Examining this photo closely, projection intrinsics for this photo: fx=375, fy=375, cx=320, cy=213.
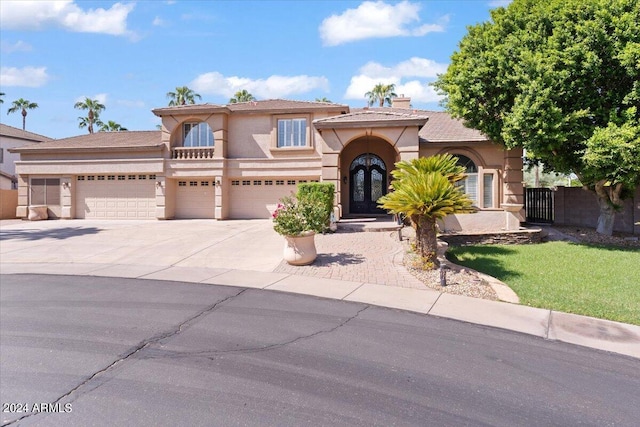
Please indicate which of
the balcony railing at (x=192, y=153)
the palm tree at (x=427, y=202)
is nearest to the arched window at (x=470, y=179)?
the palm tree at (x=427, y=202)

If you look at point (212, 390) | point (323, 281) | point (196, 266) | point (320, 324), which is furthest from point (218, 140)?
point (212, 390)

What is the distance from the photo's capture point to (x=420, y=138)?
61.8ft

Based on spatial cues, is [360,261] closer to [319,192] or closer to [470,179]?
[319,192]

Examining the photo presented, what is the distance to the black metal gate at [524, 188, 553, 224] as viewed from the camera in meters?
20.4

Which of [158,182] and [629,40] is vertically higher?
[629,40]

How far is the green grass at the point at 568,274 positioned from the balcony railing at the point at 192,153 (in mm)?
14800

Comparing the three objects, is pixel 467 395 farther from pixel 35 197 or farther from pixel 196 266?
pixel 35 197

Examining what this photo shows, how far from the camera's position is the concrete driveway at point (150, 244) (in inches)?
451

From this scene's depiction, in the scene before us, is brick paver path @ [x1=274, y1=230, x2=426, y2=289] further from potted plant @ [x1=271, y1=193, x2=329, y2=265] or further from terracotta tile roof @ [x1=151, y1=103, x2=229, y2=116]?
terracotta tile roof @ [x1=151, y1=103, x2=229, y2=116]

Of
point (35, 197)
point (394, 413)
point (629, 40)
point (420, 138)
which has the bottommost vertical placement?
point (394, 413)

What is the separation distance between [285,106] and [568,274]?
16.6 m

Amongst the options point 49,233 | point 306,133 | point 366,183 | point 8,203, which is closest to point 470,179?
point 366,183

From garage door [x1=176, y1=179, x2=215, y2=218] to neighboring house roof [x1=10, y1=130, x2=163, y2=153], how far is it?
2901mm

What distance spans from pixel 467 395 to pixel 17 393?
490 cm
